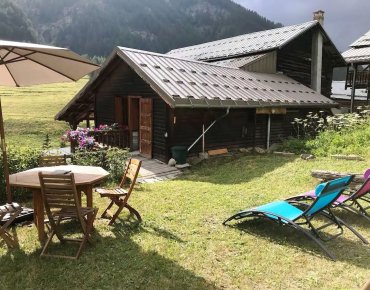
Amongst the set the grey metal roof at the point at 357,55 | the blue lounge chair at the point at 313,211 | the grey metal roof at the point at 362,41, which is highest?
the grey metal roof at the point at 362,41

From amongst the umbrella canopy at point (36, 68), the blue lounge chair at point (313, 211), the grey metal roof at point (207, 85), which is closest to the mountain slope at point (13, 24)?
the grey metal roof at point (207, 85)

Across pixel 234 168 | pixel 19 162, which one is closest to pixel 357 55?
pixel 234 168

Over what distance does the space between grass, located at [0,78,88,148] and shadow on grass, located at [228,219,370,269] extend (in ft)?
50.0

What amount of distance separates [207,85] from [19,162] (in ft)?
21.8

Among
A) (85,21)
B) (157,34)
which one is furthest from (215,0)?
(85,21)

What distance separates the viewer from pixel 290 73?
18.7 metres

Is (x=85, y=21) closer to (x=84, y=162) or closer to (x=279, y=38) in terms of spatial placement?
(x=279, y=38)

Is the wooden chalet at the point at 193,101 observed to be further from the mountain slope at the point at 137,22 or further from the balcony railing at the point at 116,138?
the mountain slope at the point at 137,22

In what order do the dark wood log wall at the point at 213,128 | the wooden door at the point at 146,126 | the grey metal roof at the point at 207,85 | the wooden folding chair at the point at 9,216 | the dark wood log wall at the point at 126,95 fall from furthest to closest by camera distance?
the wooden door at the point at 146,126
the dark wood log wall at the point at 126,95
the dark wood log wall at the point at 213,128
the grey metal roof at the point at 207,85
the wooden folding chair at the point at 9,216

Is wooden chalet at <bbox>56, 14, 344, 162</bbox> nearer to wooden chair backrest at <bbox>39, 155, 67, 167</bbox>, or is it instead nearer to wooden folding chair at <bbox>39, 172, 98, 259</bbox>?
wooden chair backrest at <bbox>39, 155, 67, 167</bbox>

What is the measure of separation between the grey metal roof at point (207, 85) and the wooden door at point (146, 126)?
4.61 ft

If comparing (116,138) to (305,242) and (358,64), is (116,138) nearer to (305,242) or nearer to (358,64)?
(305,242)

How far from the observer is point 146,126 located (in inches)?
486

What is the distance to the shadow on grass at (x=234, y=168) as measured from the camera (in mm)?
9250
